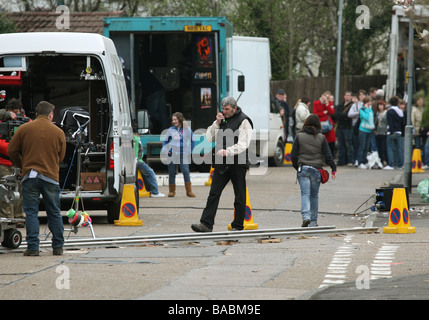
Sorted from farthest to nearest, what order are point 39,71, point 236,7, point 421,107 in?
point 236,7 < point 39,71 < point 421,107

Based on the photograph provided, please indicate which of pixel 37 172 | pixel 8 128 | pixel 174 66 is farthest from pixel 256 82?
pixel 37 172

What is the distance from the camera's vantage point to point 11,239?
38.2 ft

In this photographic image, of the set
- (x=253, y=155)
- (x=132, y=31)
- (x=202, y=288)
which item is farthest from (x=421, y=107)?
(x=253, y=155)

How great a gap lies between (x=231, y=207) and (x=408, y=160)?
3.49m

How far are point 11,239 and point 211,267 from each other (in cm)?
268

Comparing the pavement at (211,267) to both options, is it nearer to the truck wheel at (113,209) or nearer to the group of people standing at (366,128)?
the truck wheel at (113,209)

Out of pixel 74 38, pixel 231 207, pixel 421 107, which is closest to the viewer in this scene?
pixel 421 107

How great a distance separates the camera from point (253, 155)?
26.9 meters

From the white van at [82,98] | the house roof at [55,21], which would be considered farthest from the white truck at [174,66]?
the house roof at [55,21]

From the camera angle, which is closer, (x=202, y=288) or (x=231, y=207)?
(x=202, y=288)

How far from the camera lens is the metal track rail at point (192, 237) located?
12174mm

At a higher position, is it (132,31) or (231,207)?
(132,31)

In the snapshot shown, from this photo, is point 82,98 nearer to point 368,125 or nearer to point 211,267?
point 211,267

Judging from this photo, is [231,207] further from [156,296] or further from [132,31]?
[156,296]
